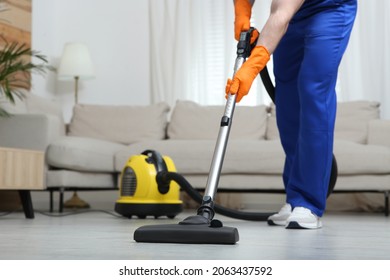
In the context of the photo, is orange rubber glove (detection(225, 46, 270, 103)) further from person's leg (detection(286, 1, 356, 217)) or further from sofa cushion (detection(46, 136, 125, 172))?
sofa cushion (detection(46, 136, 125, 172))

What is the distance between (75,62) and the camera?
5.06 meters

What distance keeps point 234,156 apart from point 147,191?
0.89m

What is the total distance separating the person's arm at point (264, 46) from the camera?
1918 mm

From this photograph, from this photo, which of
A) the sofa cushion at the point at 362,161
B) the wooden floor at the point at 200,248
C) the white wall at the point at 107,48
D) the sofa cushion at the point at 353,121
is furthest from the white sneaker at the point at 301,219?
the white wall at the point at 107,48

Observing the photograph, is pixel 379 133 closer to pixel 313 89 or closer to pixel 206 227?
pixel 313 89

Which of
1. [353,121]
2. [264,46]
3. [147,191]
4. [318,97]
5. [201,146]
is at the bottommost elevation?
[147,191]

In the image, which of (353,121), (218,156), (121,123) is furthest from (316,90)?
(121,123)

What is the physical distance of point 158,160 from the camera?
3127 millimetres

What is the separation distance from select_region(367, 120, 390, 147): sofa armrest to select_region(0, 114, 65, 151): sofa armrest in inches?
72.7

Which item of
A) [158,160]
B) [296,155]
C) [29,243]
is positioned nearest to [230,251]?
[29,243]

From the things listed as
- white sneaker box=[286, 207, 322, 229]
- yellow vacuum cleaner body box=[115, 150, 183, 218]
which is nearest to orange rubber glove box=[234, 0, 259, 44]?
white sneaker box=[286, 207, 322, 229]

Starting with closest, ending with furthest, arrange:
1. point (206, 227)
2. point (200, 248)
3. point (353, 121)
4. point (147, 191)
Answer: point (200, 248), point (206, 227), point (147, 191), point (353, 121)

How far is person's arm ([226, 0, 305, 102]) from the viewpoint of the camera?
6.29ft

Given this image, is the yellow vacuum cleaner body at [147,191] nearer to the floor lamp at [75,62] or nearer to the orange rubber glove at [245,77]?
the orange rubber glove at [245,77]
